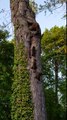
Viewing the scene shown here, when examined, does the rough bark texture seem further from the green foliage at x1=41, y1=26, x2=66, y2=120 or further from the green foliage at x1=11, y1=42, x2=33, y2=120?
the green foliage at x1=41, y1=26, x2=66, y2=120

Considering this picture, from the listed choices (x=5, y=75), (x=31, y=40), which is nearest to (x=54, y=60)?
(x=5, y=75)

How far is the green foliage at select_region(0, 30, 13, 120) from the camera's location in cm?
3066

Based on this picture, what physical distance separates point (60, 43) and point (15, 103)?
33423 mm

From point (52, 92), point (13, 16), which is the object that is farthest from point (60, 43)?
point (13, 16)

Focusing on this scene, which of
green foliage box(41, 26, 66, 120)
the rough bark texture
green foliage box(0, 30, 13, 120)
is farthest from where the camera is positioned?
green foliage box(41, 26, 66, 120)

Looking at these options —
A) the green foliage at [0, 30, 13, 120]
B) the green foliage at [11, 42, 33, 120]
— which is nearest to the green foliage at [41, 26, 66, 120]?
the green foliage at [0, 30, 13, 120]

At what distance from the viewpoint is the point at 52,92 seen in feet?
141

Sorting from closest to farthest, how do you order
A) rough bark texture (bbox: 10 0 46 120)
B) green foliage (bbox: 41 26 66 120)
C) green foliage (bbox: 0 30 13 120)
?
rough bark texture (bbox: 10 0 46 120)
green foliage (bbox: 0 30 13 120)
green foliage (bbox: 41 26 66 120)

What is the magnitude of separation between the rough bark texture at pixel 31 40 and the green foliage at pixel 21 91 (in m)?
0.14

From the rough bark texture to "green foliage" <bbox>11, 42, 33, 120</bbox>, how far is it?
0.14 metres

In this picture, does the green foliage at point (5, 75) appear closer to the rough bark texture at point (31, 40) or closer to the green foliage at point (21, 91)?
the green foliage at point (21, 91)

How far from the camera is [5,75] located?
104 feet

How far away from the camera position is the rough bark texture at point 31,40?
12.1 m

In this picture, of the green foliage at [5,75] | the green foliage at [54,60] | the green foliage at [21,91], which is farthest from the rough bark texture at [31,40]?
the green foliage at [54,60]
